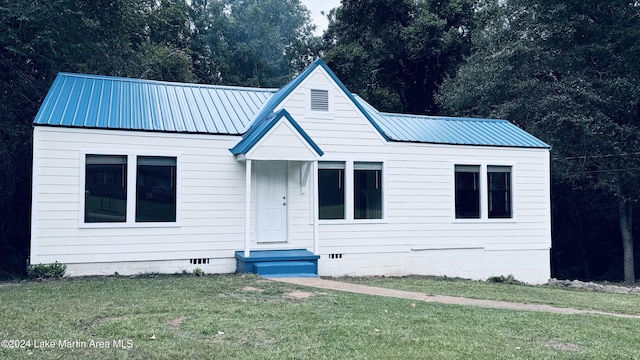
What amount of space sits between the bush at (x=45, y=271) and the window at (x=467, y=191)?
30.4ft

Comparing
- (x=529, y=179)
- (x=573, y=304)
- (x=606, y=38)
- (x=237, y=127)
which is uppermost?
(x=606, y=38)

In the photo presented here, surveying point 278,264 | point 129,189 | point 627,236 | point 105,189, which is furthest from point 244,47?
point 627,236

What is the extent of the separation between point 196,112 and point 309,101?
263cm

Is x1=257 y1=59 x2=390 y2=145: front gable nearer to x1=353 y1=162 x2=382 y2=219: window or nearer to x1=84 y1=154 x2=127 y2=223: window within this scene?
x1=353 y1=162 x2=382 y2=219: window

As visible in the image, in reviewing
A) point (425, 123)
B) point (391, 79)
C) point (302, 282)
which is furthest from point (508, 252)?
point (391, 79)

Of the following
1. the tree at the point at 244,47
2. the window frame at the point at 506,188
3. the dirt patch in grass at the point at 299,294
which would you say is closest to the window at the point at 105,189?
the dirt patch in grass at the point at 299,294

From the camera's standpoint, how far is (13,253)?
51.0ft

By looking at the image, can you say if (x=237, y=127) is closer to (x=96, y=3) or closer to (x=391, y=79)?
(x=96, y=3)

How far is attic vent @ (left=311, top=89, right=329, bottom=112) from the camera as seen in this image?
1234 centimetres

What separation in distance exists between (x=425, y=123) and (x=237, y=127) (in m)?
5.54

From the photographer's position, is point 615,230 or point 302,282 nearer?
point 302,282

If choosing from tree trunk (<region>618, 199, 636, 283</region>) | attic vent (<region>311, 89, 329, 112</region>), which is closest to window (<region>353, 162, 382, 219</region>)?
attic vent (<region>311, 89, 329, 112</region>)

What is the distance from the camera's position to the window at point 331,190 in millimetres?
12406

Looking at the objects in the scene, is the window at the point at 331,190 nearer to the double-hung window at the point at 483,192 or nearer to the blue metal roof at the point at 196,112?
the blue metal roof at the point at 196,112
